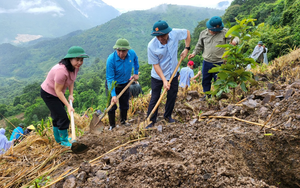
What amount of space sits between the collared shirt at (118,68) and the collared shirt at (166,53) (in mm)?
713

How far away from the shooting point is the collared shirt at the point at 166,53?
2821mm

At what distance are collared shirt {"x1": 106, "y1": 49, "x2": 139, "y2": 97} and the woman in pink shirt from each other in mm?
768

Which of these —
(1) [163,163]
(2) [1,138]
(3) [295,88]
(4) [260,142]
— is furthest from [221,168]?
(2) [1,138]

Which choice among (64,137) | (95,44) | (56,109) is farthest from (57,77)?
(95,44)

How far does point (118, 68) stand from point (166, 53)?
3.42 feet

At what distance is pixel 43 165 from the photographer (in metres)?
2.18

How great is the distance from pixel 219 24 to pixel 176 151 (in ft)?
8.95

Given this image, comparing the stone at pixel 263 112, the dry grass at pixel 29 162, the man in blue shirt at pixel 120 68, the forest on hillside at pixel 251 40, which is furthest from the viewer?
the forest on hillside at pixel 251 40

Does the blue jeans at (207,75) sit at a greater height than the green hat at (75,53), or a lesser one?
lesser

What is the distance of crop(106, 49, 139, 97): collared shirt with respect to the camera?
3.33 metres

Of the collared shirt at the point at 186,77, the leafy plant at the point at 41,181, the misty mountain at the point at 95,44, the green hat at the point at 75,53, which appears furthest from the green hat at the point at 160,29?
the misty mountain at the point at 95,44

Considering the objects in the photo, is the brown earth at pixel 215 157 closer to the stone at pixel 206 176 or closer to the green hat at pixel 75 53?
the stone at pixel 206 176

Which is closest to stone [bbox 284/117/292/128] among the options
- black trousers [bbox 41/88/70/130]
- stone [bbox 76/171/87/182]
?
stone [bbox 76/171/87/182]

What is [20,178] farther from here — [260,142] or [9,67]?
[9,67]
